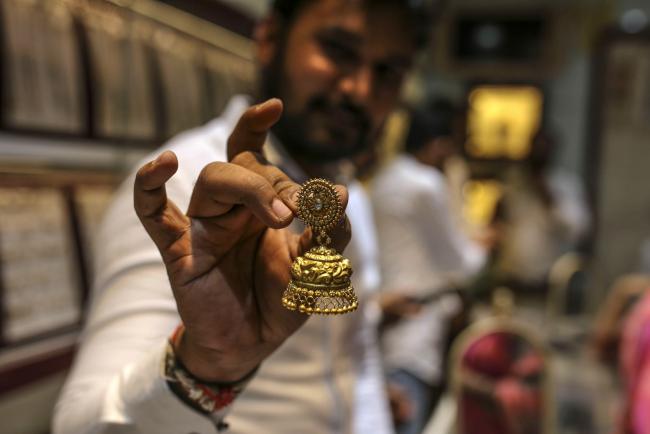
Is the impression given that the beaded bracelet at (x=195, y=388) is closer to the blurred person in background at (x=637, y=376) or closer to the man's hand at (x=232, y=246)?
the man's hand at (x=232, y=246)

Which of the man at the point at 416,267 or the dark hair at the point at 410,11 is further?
the man at the point at 416,267

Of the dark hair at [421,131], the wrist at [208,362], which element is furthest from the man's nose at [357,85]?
the dark hair at [421,131]

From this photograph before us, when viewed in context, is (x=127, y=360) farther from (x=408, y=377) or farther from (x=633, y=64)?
(x=633, y=64)

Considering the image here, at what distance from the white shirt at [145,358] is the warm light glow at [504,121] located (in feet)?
13.1

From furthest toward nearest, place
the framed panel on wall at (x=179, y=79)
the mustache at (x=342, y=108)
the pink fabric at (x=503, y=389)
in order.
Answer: the pink fabric at (x=503, y=389)
the framed panel on wall at (x=179, y=79)
the mustache at (x=342, y=108)

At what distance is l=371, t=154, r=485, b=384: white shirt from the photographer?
2.08 metres

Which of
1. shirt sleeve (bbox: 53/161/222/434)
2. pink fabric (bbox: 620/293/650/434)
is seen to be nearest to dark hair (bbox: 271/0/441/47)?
shirt sleeve (bbox: 53/161/222/434)

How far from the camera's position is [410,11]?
0.93 metres

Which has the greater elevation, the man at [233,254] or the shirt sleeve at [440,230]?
the man at [233,254]

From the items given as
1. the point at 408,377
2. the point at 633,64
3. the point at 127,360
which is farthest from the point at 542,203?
the point at 127,360

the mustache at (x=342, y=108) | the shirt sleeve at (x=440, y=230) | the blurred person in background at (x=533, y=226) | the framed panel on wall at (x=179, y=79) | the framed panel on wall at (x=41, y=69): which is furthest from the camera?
the blurred person in background at (x=533, y=226)

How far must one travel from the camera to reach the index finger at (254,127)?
0.37 metres

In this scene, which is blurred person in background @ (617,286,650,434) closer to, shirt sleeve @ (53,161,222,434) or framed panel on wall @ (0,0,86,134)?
shirt sleeve @ (53,161,222,434)

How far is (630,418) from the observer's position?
1.25 meters
